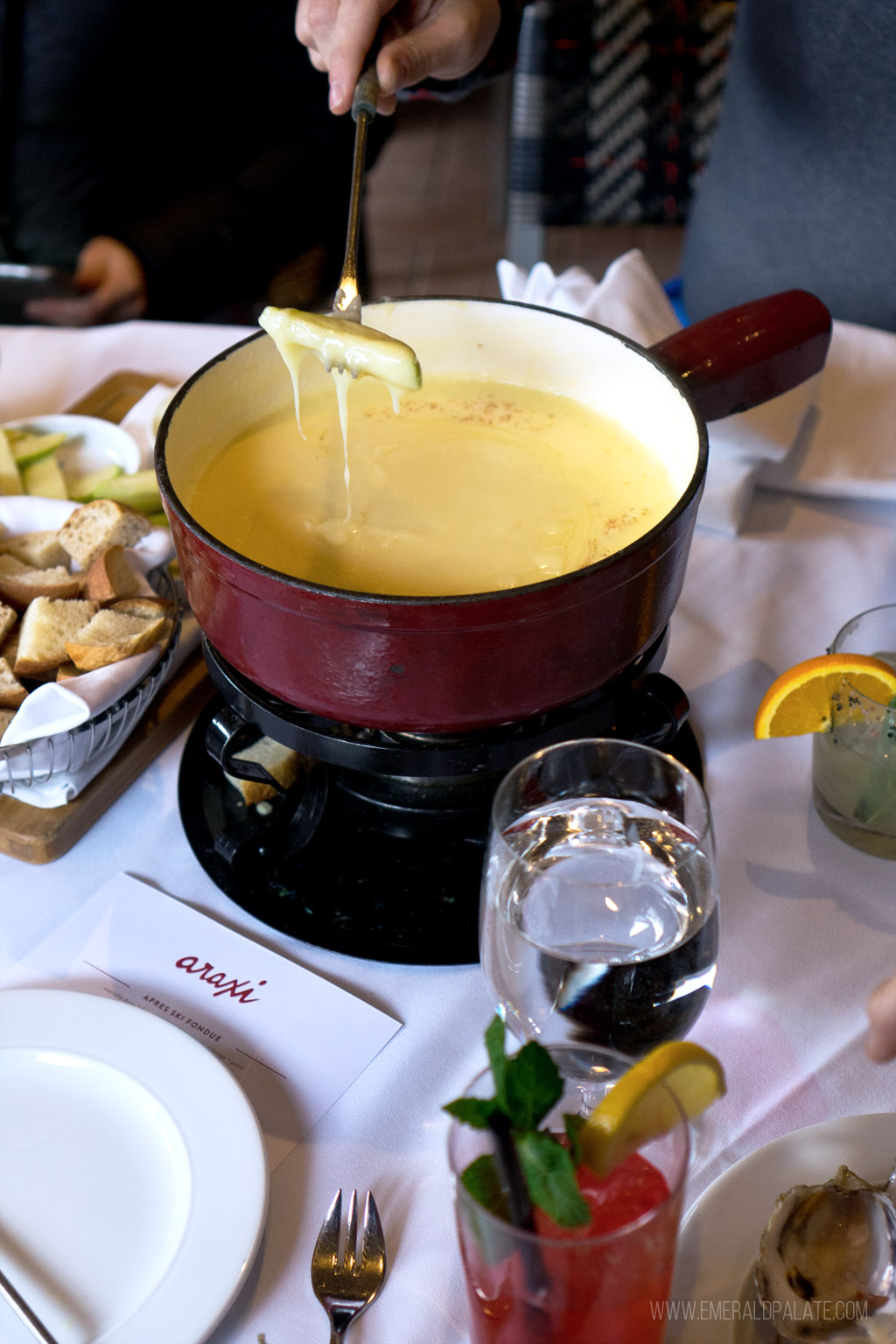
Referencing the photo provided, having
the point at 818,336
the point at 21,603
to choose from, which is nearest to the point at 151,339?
the point at 21,603

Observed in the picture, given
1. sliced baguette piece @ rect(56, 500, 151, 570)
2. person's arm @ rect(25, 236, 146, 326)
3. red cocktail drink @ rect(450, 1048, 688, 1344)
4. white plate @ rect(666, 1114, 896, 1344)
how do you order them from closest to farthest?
red cocktail drink @ rect(450, 1048, 688, 1344)
white plate @ rect(666, 1114, 896, 1344)
sliced baguette piece @ rect(56, 500, 151, 570)
person's arm @ rect(25, 236, 146, 326)

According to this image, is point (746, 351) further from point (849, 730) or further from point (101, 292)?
point (101, 292)

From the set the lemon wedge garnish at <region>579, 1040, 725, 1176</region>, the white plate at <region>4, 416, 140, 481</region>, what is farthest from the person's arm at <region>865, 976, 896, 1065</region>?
the white plate at <region>4, 416, 140, 481</region>

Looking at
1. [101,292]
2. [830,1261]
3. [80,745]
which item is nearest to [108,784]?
[80,745]

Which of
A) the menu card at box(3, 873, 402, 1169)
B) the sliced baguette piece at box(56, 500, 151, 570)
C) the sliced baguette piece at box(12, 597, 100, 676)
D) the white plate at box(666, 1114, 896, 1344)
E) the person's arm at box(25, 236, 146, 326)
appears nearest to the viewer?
the white plate at box(666, 1114, 896, 1344)

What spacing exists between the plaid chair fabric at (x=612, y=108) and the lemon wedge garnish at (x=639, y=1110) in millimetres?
2165

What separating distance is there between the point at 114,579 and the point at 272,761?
0.25 meters

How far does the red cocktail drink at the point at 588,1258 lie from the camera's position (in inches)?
17.2

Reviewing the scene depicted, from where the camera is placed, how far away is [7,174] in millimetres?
2047

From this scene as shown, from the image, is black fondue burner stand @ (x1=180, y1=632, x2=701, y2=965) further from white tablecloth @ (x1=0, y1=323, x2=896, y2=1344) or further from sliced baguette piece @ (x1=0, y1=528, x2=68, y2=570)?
sliced baguette piece @ (x1=0, y1=528, x2=68, y2=570)

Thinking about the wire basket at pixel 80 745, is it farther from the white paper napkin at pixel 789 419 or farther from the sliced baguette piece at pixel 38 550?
the white paper napkin at pixel 789 419

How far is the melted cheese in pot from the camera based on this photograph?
821 millimetres

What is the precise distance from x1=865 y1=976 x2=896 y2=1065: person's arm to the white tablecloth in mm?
222

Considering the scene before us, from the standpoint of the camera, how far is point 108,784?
0.91 meters
